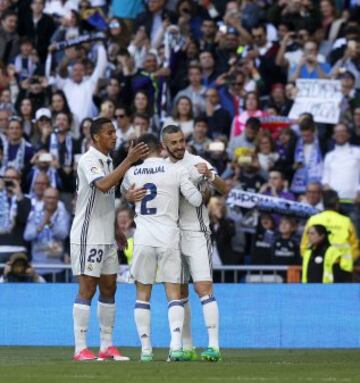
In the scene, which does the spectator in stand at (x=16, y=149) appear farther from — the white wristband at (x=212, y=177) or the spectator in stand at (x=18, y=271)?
the white wristband at (x=212, y=177)

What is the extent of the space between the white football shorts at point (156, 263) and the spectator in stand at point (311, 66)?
32.6 feet

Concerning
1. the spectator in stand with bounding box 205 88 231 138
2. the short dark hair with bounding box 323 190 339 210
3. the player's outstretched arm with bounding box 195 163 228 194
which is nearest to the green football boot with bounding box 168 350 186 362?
the player's outstretched arm with bounding box 195 163 228 194

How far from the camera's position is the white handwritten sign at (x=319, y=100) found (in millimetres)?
23906

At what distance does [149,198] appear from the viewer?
1519 cm

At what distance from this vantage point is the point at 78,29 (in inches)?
1078

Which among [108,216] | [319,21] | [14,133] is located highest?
[319,21]

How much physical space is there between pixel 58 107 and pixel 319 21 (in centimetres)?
483

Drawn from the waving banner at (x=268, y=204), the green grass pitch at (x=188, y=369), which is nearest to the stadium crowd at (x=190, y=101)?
the waving banner at (x=268, y=204)

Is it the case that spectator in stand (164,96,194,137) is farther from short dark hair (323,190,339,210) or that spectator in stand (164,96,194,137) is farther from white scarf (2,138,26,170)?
short dark hair (323,190,339,210)

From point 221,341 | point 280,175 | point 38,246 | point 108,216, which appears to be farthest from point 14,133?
point 108,216

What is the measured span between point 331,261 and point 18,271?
14.0ft

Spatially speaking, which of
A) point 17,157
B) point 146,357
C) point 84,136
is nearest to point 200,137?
point 84,136

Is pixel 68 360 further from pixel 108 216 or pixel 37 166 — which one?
pixel 37 166

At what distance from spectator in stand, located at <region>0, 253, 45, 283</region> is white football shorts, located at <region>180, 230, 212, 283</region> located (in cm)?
537
